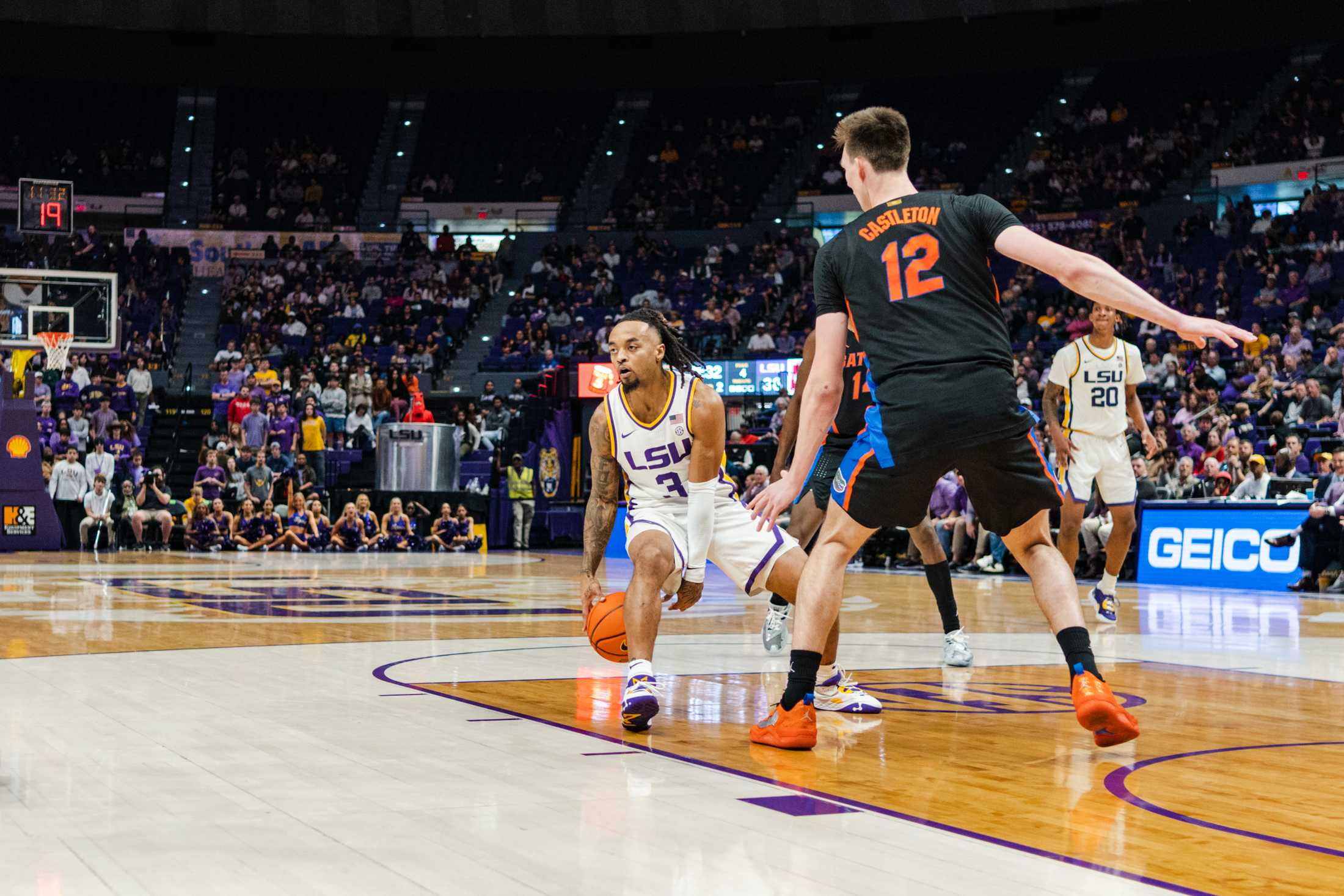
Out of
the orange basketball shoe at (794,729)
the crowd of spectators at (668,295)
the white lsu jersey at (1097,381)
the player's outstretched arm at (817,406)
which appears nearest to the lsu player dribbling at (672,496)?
the player's outstretched arm at (817,406)

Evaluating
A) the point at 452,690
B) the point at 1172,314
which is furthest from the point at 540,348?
the point at 1172,314

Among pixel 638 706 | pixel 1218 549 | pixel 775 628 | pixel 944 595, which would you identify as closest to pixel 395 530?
pixel 1218 549

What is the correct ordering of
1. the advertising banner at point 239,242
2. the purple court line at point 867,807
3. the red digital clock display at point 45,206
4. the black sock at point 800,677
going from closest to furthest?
the purple court line at point 867,807
the black sock at point 800,677
the red digital clock display at point 45,206
the advertising banner at point 239,242

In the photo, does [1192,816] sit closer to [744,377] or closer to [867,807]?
[867,807]

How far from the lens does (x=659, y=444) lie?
5.43 meters

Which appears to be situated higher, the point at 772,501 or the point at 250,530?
the point at 772,501

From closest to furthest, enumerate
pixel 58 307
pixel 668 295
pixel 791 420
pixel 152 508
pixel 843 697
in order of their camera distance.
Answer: pixel 843 697 → pixel 791 420 → pixel 152 508 → pixel 58 307 → pixel 668 295

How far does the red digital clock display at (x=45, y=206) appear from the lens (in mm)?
22531

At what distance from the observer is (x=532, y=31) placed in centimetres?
3247

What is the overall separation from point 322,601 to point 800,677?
7246 millimetres

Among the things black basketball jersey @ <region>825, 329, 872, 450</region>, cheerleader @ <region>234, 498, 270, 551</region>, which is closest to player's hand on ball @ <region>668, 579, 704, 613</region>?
black basketball jersey @ <region>825, 329, 872, 450</region>

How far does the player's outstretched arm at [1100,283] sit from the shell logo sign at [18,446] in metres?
18.8

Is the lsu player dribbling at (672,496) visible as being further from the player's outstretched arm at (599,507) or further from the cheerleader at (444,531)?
the cheerleader at (444,531)

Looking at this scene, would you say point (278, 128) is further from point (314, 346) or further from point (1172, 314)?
point (1172, 314)
